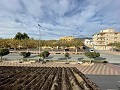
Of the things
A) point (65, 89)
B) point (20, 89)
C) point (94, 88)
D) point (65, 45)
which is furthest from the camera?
point (65, 45)

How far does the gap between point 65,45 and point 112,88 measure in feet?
166

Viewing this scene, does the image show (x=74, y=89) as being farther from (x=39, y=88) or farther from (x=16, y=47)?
(x=16, y=47)

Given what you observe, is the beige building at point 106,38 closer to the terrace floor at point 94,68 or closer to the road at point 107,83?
the terrace floor at point 94,68

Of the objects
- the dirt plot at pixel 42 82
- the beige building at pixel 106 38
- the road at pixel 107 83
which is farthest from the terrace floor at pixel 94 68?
the beige building at pixel 106 38

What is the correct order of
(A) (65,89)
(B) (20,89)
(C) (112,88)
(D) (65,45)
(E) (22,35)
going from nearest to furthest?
1. (B) (20,89)
2. (A) (65,89)
3. (C) (112,88)
4. (D) (65,45)
5. (E) (22,35)

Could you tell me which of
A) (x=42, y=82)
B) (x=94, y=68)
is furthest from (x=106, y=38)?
(x=42, y=82)

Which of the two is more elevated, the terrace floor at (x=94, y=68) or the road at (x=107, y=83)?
the terrace floor at (x=94, y=68)

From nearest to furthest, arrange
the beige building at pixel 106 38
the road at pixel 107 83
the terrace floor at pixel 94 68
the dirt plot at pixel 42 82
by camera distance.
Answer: the dirt plot at pixel 42 82 → the road at pixel 107 83 → the terrace floor at pixel 94 68 → the beige building at pixel 106 38

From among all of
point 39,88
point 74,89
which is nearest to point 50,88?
point 39,88

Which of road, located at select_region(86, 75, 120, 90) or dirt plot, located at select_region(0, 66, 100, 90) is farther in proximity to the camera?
road, located at select_region(86, 75, 120, 90)

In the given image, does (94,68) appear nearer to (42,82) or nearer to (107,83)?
(107,83)

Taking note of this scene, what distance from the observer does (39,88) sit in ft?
19.8

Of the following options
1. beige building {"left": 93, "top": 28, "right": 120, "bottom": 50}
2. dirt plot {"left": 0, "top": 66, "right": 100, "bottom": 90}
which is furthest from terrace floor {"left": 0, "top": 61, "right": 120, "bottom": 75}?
beige building {"left": 93, "top": 28, "right": 120, "bottom": 50}

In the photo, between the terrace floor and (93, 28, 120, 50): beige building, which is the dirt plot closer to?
the terrace floor
